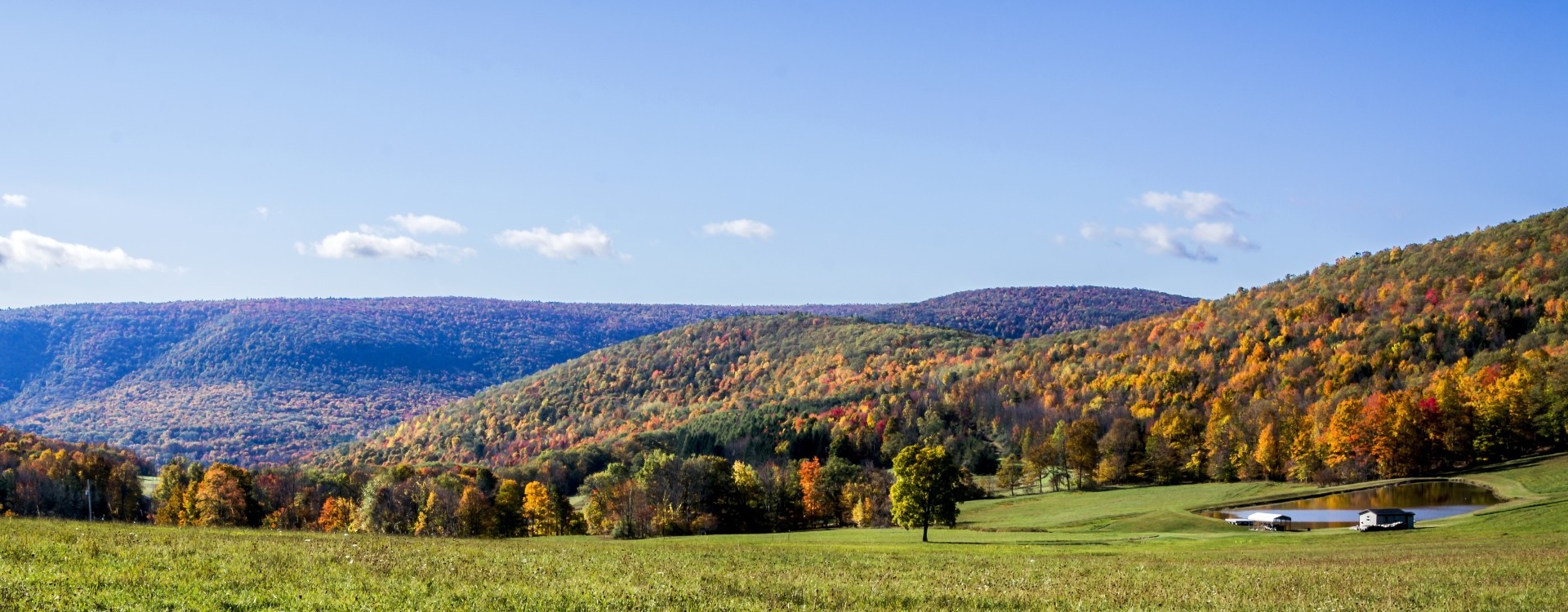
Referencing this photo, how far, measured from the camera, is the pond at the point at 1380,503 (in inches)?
3022

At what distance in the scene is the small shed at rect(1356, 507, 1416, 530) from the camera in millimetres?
64375

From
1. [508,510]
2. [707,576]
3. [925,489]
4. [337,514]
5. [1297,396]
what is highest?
[707,576]

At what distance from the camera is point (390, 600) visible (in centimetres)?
1883

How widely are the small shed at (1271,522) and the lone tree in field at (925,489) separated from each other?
19.4 metres

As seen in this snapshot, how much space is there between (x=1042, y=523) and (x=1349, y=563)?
47.9 metres

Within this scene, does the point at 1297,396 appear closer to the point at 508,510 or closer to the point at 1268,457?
the point at 1268,457

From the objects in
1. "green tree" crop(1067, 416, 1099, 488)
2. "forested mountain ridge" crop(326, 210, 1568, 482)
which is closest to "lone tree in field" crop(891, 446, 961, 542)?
"forested mountain ridge" crop(326, 210, 1568, 482)

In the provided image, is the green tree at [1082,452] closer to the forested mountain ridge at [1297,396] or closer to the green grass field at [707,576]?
the forested mountain ridge at [1297,396]

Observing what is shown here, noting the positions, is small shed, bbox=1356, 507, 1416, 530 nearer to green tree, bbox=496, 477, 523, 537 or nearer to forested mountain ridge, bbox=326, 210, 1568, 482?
forested mountain ridge, bbox=326, 210, 1568, 482

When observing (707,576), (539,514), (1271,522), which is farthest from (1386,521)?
(539,514)

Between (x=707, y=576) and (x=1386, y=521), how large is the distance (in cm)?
5552

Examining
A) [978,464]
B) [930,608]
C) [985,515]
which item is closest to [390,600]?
[930,608]

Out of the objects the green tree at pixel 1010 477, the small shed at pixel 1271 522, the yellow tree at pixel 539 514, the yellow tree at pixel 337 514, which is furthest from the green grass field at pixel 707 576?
the green tree at pixel 1010 477

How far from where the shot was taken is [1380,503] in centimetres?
8800
